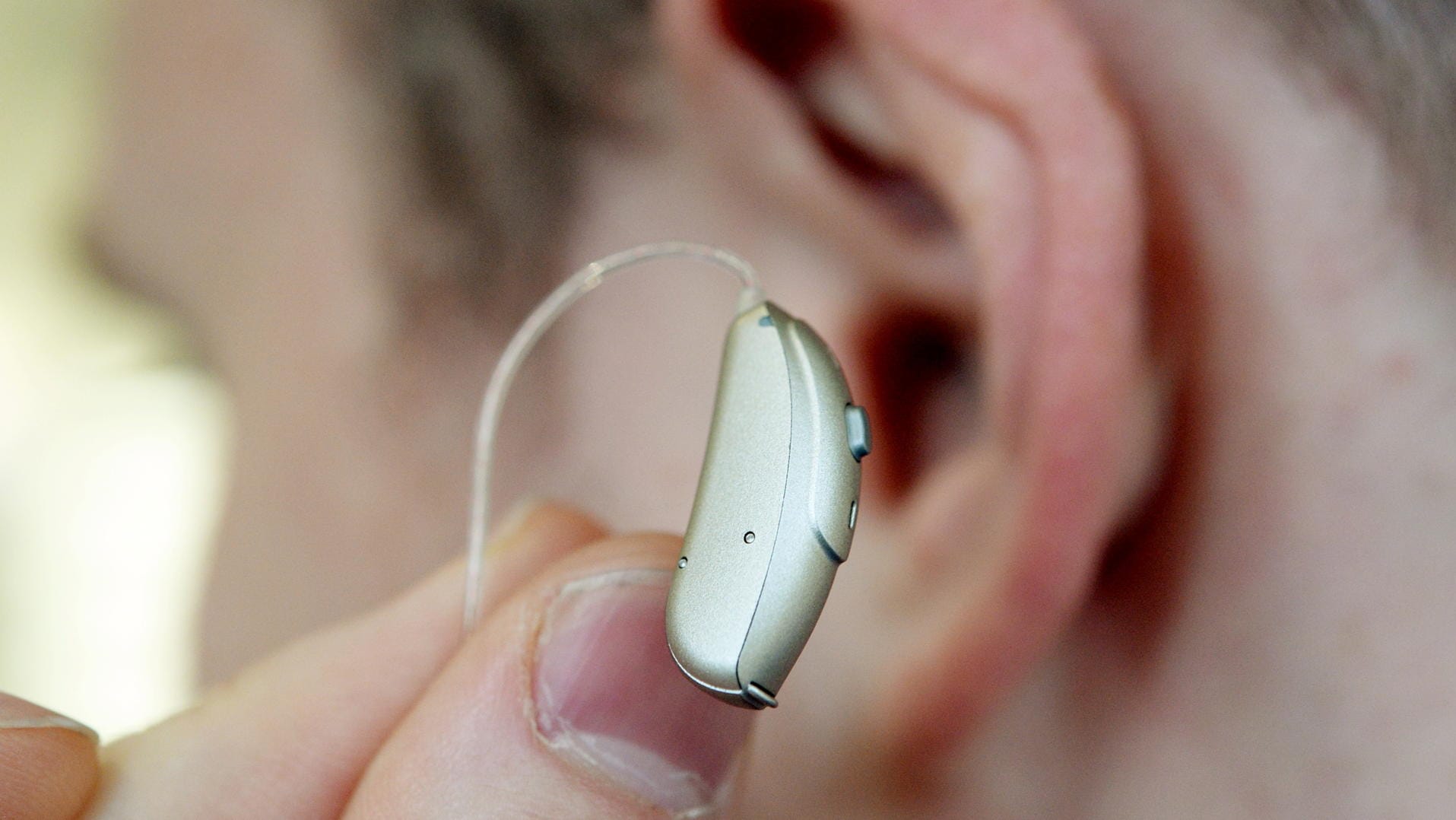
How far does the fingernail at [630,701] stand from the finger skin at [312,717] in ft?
0.40

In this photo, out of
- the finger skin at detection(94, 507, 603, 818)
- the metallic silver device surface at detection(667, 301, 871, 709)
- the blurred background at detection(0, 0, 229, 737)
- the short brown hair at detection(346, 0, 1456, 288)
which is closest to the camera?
the metallic silver device surface at detection(667, 301, 871, 709)

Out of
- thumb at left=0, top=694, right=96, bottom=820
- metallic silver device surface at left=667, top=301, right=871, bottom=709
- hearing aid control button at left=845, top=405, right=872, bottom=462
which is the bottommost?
thumb at left=0, top=694, right=96, bottom=820

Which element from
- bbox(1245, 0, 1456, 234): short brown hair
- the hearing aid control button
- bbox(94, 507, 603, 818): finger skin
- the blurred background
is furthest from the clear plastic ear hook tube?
the blurred background

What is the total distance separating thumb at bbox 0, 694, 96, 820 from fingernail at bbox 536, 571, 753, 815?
23 centimetres

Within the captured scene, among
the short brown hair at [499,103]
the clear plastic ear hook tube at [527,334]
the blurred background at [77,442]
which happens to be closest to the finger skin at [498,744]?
the clear plastic ear hook tube at [527,334]

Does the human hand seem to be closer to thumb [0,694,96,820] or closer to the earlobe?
thumb [0,694,96,820]

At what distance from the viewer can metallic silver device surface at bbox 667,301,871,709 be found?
429 mm

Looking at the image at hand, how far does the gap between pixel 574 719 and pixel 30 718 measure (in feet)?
0.83

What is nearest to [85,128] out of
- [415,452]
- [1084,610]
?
[415,452]

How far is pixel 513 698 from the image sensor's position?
0.49 m

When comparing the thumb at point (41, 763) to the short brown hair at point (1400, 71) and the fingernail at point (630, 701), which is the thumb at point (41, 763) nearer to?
the fingernail at point (630, 701)

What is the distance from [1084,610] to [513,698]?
0.30 m

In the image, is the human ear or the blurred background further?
the blurred background

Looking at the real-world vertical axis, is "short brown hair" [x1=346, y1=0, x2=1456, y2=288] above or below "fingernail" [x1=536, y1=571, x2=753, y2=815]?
above
